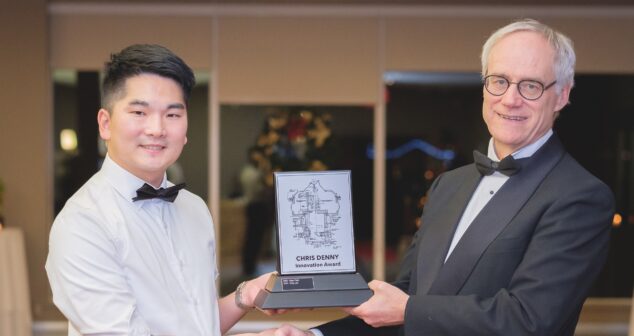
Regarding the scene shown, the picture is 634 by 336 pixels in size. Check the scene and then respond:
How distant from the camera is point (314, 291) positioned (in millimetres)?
2193

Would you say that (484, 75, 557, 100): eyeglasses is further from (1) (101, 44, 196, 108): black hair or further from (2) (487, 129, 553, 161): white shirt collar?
(1) (101, 44, 196, 108): black hair

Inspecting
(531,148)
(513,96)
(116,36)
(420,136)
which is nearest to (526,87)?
(513,96)

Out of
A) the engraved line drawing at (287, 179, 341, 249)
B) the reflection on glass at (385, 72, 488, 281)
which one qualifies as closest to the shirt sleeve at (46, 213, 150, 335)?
the engraved line drawing at (287, 179, 341, 249)

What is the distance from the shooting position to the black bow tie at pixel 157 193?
2.08 m

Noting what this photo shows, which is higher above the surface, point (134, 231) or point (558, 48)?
point (558, 48)

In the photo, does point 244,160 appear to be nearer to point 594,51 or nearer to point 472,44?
point 472,44

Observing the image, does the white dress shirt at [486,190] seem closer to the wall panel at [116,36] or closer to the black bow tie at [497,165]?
the black bow tie at [497,165]

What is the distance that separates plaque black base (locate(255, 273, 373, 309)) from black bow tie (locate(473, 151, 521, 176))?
474 millimetres

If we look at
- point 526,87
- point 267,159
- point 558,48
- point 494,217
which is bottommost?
point 267,159

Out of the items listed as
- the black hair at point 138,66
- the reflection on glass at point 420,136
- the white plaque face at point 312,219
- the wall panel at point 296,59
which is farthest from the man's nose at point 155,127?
the reflection on glass at point 420,136

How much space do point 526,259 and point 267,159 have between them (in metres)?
5.00

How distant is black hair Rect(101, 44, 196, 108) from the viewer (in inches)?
80.0

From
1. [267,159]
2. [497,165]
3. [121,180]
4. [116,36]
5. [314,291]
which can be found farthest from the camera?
[267,159]

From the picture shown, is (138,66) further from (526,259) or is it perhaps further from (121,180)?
(526,259)
